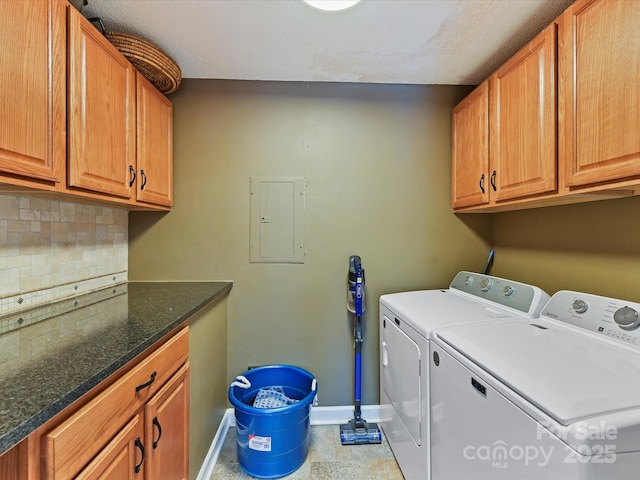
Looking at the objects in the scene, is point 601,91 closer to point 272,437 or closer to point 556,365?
point 556,365

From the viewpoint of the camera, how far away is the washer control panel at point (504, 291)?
1.29 meters

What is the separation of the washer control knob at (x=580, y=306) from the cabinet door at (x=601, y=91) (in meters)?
0.46

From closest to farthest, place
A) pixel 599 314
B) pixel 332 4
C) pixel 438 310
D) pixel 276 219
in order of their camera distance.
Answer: pixel 599 314
pixel 332 4
pixel 438 310
pixel 276 219

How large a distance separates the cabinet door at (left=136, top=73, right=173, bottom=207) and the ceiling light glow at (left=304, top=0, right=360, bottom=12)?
984 mm

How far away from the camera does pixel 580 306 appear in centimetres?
113

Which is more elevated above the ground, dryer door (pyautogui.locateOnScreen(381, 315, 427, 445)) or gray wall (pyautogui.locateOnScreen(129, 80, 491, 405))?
gray wall (pyautogui.locateOnScreen(129, 80, 491, 405))

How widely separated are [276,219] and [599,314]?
165 centimetres

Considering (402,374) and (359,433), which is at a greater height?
(402,374)

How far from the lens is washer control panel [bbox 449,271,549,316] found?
4.24 feet

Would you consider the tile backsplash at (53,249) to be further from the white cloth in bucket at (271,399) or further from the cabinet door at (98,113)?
the white cloth in bucket at (271,399)

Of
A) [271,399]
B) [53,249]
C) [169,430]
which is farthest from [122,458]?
[53,249]

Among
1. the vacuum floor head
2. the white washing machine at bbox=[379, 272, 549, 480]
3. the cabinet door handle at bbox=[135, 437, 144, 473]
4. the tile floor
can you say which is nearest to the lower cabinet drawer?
the cabinet door handle at bbox=[135, 437, 144, 473]

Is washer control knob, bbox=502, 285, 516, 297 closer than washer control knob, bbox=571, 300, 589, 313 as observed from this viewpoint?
No

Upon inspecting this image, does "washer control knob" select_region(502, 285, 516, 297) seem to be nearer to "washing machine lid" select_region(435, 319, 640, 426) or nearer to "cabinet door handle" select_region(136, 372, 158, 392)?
"washing machine lid" select_region(435, 319, 640, 426)
